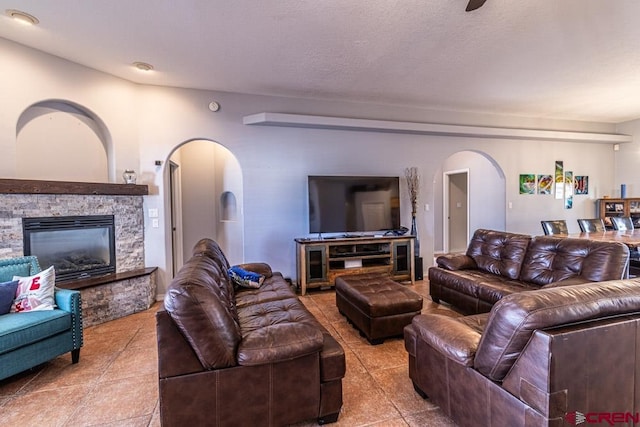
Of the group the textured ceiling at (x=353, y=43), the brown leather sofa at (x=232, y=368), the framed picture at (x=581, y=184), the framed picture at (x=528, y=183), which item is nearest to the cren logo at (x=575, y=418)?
the brown leather sofa at (x=232, y=368)

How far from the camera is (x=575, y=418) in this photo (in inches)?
50.6

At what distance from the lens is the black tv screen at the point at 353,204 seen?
4633 mm

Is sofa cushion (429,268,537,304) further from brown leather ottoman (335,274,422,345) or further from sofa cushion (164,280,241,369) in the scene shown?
sofa cushion (164,280,241,369)

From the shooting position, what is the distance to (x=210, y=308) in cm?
163

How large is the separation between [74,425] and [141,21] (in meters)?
3.07

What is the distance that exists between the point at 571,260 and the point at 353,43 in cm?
300

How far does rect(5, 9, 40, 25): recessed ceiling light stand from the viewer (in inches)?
99.7

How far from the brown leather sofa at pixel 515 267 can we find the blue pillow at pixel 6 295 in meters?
4.13

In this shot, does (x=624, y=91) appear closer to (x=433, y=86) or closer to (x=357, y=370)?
(x=433, y=86)

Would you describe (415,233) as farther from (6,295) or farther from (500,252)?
(6,295)

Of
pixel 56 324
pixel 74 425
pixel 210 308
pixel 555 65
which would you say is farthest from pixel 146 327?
pixel 555 65

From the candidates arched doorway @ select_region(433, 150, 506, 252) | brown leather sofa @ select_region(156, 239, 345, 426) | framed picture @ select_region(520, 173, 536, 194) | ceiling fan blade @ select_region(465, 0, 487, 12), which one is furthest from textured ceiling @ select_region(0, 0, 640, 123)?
brown leather sofa @ select_region(156, 239, 345, 426)

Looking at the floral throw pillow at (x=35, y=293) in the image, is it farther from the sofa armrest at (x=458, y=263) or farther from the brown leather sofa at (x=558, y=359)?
the sofa armrest at (x=458, y=263)

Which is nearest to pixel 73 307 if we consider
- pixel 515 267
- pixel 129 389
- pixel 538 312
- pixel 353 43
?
pixel 129 389
